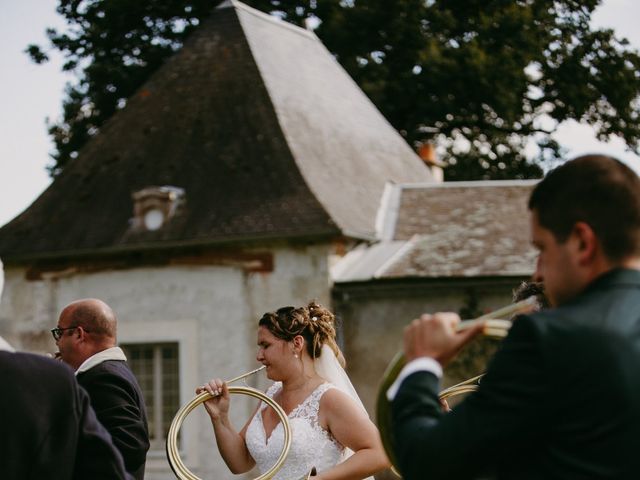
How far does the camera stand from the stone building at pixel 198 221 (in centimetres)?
1590

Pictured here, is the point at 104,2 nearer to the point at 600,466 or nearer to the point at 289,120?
the point at 289,120

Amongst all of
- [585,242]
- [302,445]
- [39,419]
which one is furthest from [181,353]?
[585,242]

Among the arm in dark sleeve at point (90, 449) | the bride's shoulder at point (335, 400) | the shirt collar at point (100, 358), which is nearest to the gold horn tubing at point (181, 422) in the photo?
the bride's shoulder at point (335, 400)

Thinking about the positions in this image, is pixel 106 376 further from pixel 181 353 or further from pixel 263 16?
pixel 263 16

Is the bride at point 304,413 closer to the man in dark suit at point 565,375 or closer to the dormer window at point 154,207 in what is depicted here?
the man in dark suit at point 565,375

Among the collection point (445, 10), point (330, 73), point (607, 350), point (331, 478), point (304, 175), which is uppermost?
point (445, 10)

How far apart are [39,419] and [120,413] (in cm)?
149

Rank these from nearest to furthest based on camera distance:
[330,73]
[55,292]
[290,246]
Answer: [290,246] < [55,292] < [330,73]

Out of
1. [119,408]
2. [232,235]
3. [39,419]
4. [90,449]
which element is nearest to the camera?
[39,419]

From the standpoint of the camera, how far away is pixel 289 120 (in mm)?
17984

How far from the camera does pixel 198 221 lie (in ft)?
53.4

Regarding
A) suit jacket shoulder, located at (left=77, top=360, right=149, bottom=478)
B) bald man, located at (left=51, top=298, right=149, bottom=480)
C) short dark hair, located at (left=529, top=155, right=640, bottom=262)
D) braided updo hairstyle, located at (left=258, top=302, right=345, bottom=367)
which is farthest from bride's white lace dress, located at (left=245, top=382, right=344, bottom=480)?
short dark hair, located at (left=529, top=155, right=640, bottom=262)

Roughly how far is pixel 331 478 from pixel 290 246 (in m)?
10.9

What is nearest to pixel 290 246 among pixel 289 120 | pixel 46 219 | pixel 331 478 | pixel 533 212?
pixel 289 120
